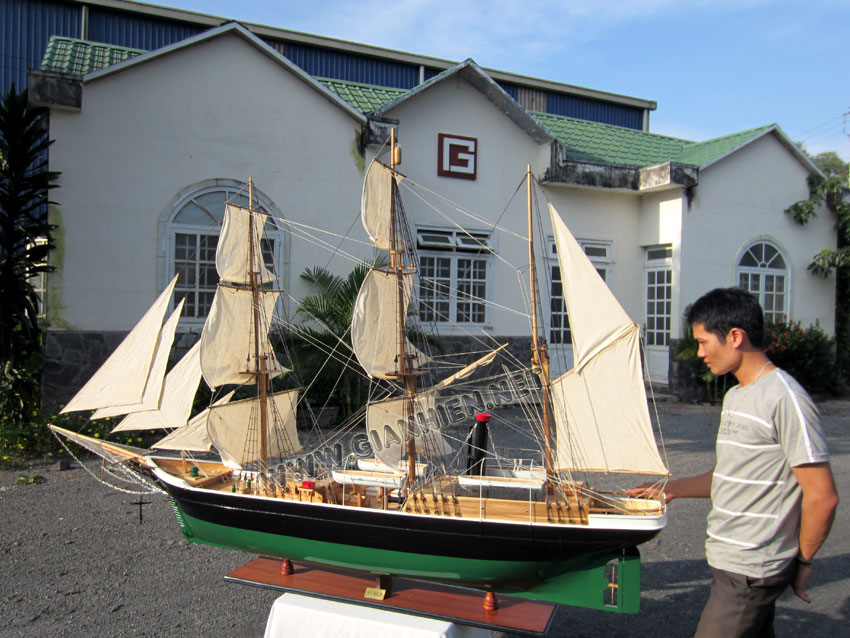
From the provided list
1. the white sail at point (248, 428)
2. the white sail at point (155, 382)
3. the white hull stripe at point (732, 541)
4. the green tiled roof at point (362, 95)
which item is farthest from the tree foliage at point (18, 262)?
the white hull stripe at point (732, 541)

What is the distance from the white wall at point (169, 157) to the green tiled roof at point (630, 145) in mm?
6370

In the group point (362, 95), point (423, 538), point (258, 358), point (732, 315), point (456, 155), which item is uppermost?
point (362, 95)

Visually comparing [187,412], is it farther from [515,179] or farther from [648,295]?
[648,295]

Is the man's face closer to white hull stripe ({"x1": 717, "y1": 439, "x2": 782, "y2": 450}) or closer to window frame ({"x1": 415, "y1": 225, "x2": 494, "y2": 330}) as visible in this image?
white hull stripe ({"x1": 717, "y1": 439, "x2": 782, "y2": 450})

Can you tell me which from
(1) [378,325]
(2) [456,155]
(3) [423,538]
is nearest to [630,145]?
(2) [456,155]

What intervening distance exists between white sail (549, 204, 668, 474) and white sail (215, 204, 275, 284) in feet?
8.26

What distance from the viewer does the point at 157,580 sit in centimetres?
523

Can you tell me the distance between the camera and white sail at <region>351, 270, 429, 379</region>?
16.7 ft

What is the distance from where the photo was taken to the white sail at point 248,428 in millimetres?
5219

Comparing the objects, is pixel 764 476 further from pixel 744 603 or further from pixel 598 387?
pixel 598 387

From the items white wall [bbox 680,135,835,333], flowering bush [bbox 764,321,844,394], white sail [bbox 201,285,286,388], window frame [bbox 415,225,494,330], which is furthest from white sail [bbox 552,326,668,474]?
flowering bush [bbox 764,321,844,394]

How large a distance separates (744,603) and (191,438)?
14.5 feet

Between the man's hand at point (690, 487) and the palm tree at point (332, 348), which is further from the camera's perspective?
the palm tree at point (332, 348)

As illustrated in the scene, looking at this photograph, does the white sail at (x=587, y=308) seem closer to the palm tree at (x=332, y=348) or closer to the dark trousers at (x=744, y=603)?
the dark trousers at (x=744, y=603)
